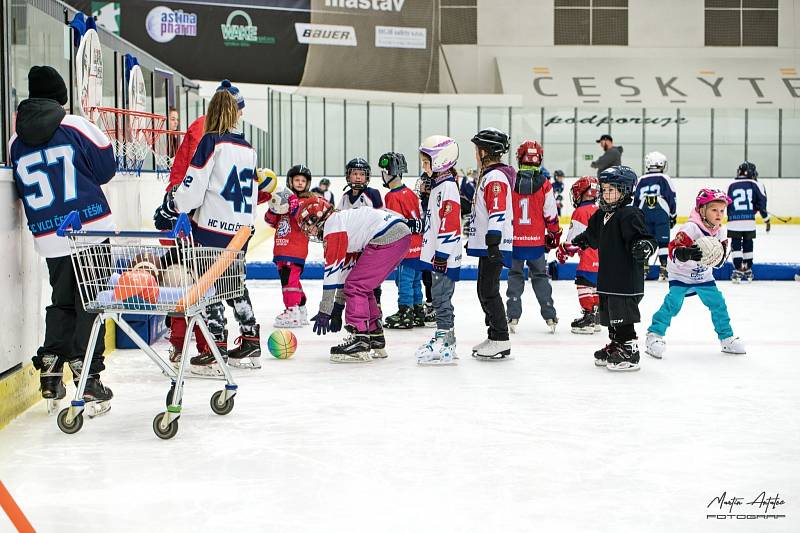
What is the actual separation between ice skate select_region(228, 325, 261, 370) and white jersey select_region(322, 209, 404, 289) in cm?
47

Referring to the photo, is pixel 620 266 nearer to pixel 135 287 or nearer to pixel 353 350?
pixel 353 350

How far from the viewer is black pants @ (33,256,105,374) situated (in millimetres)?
3879

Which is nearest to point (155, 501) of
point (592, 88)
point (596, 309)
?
point (596, 309)

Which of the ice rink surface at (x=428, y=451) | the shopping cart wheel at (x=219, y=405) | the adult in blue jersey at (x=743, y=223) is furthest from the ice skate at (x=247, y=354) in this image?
the adult in blue jersey at (x=743, y=223)

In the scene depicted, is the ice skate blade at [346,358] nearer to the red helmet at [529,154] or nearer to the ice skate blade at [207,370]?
the ice skate blade at [207,370]

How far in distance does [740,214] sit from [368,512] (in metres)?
8.50

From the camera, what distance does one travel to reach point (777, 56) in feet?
85.7

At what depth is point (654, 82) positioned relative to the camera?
25.5 m

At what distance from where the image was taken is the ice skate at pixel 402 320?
6.82m

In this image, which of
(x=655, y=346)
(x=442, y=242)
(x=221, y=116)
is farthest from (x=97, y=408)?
(x=655, y=346)

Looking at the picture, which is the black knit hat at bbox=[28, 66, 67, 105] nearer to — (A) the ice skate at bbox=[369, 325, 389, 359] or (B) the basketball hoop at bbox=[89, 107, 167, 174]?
(B) the basketball hoop at bbox=[89, 107, 167, 174]

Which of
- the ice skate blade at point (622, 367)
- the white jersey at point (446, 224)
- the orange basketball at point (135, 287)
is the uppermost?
the white jersey at point (446, 224)

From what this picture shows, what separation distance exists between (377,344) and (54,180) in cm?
223

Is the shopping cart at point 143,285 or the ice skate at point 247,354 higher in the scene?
the shopping cart at point 143,285
